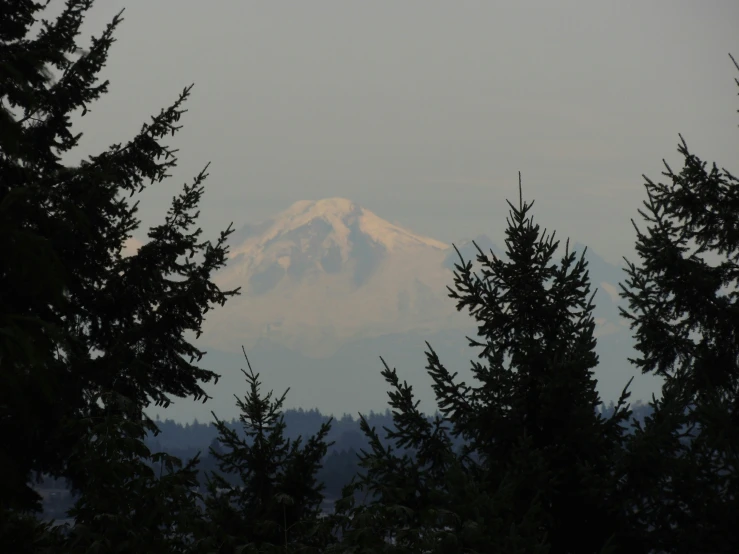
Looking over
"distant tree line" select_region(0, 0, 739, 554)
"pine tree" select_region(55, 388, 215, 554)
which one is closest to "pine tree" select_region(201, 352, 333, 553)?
"distant tree line" select_region(0, 0, 739, 554)

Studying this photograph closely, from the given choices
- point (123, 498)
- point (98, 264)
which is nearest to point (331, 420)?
point (123, 498)

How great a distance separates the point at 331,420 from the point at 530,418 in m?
2.43

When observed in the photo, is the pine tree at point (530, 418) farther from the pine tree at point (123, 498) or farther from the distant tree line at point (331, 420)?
the pine tree at point (123, 498)

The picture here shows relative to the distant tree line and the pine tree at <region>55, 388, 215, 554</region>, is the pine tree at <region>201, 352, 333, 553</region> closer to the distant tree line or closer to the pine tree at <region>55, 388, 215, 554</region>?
the distant tree line

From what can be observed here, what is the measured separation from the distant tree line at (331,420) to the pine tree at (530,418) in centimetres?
3

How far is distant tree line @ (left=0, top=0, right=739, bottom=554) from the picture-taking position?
19.2ft

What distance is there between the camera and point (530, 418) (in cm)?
921

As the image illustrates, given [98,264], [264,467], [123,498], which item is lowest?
[123,498]

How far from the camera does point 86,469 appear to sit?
5797mm

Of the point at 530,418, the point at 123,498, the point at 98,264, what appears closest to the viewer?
the point at 123,498

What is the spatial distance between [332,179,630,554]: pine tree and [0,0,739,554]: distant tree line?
1.1 inches

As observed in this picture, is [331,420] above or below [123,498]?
above

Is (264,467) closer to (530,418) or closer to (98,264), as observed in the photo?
(530,418)

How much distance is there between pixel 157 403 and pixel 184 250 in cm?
347
